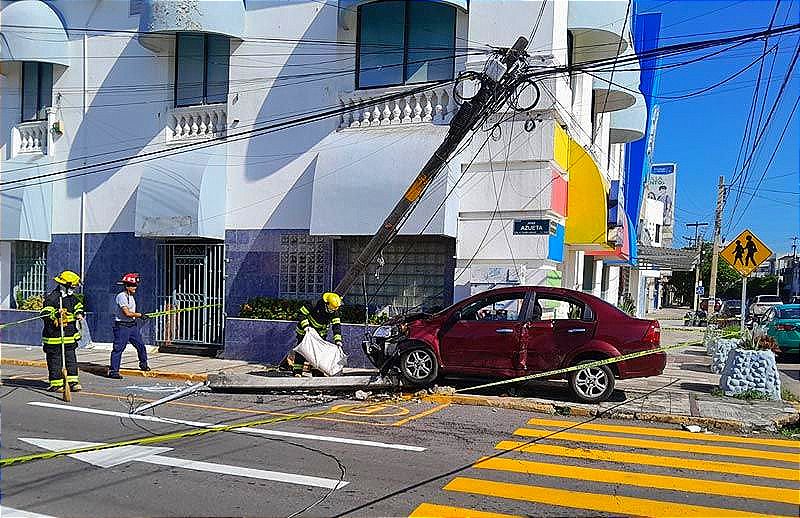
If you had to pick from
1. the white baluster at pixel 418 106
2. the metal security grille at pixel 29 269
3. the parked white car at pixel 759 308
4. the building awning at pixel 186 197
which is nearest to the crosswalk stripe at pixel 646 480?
the white baluster at pixel 418 106

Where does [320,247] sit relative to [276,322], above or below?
above

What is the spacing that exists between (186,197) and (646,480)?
1161 cm

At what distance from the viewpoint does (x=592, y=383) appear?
392 inches

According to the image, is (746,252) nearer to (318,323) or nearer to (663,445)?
(663,445)

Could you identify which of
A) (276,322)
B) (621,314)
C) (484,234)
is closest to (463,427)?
(621,314)

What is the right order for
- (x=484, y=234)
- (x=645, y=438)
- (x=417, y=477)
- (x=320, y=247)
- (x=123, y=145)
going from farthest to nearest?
(x=123, y=145)
(x=320, y=247)
(x=484, y=234)
(x=645, y=438)
(x=417, y=477)

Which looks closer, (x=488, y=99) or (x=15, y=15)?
(x=488, y=99)

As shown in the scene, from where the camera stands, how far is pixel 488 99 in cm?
1152

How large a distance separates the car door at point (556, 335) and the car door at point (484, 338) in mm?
176

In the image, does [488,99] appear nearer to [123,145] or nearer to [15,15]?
[123,145]

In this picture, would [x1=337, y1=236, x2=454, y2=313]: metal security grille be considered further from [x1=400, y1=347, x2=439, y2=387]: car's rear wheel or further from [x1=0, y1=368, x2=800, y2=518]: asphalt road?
[x1=0, y1=368, x2=800, y2=518]: asphalt road

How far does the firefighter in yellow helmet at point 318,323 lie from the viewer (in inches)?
452

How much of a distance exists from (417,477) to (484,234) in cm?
758

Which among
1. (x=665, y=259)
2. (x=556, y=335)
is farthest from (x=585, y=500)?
(x=665, y=259)
